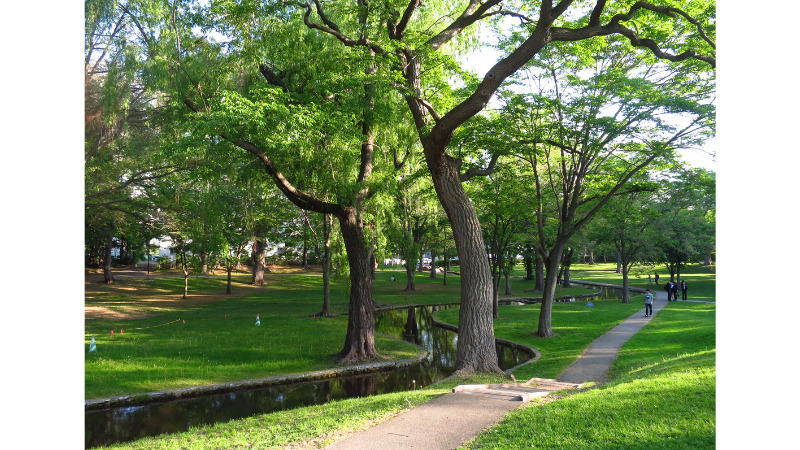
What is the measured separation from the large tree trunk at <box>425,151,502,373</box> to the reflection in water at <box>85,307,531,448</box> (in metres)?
2.18

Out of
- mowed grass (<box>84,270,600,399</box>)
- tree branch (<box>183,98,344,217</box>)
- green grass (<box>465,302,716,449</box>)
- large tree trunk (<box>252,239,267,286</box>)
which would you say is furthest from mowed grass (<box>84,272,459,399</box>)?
green grass (<box>465,302,716,449</box>)

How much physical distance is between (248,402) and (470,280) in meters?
5.73

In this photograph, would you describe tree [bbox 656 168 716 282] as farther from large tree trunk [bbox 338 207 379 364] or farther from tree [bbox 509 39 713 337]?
large tree trunk [bbox 338 207 379 364]

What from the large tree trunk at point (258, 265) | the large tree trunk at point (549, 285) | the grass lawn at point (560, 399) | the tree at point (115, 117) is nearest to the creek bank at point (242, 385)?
the grass lawn at point (560, 399)

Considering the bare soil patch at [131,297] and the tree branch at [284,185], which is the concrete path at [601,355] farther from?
the bare soil patch at [131,297]

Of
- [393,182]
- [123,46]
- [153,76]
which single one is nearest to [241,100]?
[153,76]

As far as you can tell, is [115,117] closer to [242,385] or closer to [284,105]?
[284,105]

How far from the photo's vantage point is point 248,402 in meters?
11.1

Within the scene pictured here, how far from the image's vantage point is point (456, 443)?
17.6 feet

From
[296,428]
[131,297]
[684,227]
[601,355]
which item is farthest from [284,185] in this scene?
[684,227]

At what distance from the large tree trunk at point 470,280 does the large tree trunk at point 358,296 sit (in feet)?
14.2

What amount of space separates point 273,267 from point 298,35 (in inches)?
1544

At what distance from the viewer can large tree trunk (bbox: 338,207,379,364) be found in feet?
48.0
